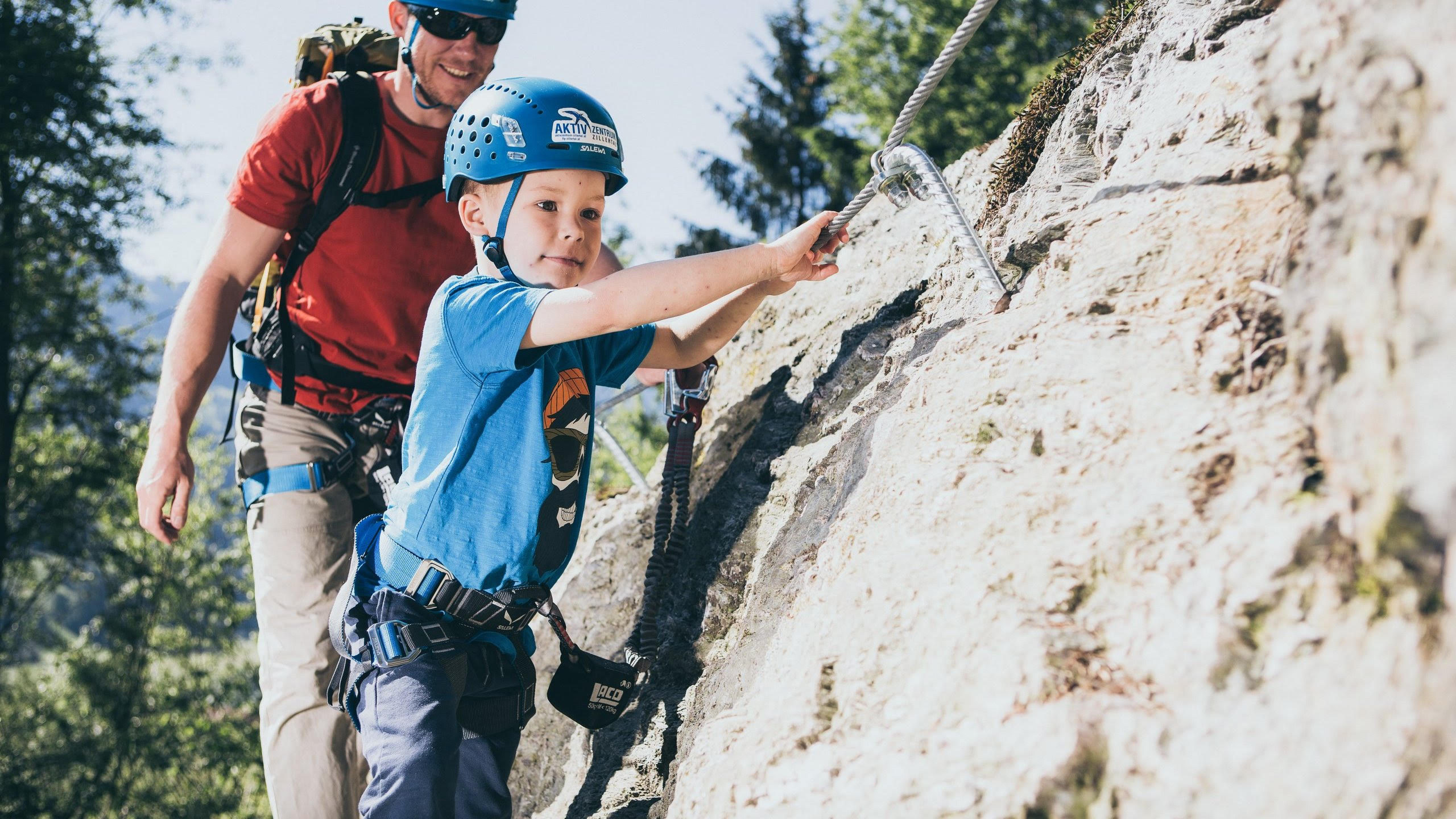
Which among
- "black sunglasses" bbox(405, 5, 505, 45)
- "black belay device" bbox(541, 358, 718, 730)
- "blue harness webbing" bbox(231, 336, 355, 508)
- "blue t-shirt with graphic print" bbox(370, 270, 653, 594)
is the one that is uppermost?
"black sunglasses" bbox(405, 5, 505, 45)

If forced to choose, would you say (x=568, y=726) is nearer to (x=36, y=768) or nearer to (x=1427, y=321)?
(x=1427, y=321)

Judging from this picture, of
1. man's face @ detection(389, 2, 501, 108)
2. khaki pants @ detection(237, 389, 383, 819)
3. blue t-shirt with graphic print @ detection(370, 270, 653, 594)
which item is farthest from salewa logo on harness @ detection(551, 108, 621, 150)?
khaki pants @ detection(237, 389, 383, 819)

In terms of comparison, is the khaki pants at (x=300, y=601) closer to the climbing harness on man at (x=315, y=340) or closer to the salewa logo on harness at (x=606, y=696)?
the climbing harness on man at (x=315, y=340)

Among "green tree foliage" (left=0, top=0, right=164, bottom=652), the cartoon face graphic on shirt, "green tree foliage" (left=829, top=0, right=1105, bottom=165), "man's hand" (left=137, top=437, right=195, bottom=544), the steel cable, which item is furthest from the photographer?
"green tree foliage" (left=829, top=0, right=1105, bottom=165)

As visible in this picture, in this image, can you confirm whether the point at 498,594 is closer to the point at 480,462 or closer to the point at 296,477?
the point at 480,462

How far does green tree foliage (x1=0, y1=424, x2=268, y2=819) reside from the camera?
67.8ft

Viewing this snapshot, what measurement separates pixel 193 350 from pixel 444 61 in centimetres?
151

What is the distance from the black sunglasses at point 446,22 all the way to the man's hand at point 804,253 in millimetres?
1795

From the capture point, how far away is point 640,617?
364 centimetres

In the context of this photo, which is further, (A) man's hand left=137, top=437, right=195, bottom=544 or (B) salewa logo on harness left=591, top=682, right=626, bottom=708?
(A) man's hand left=137, top=437, right=195, bottom=544

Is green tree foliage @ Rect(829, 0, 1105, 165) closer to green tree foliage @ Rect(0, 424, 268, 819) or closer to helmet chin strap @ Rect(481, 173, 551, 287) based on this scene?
green tree foliage @ Rect(0, 424, 268, 819)

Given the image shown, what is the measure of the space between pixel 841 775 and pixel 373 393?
2.91 m

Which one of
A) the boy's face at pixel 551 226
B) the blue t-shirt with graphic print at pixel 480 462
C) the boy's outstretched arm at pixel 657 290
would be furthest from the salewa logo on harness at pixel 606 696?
the boy's face at pixel 551 226

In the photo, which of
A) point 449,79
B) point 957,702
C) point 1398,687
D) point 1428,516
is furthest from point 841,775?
point 449,79
